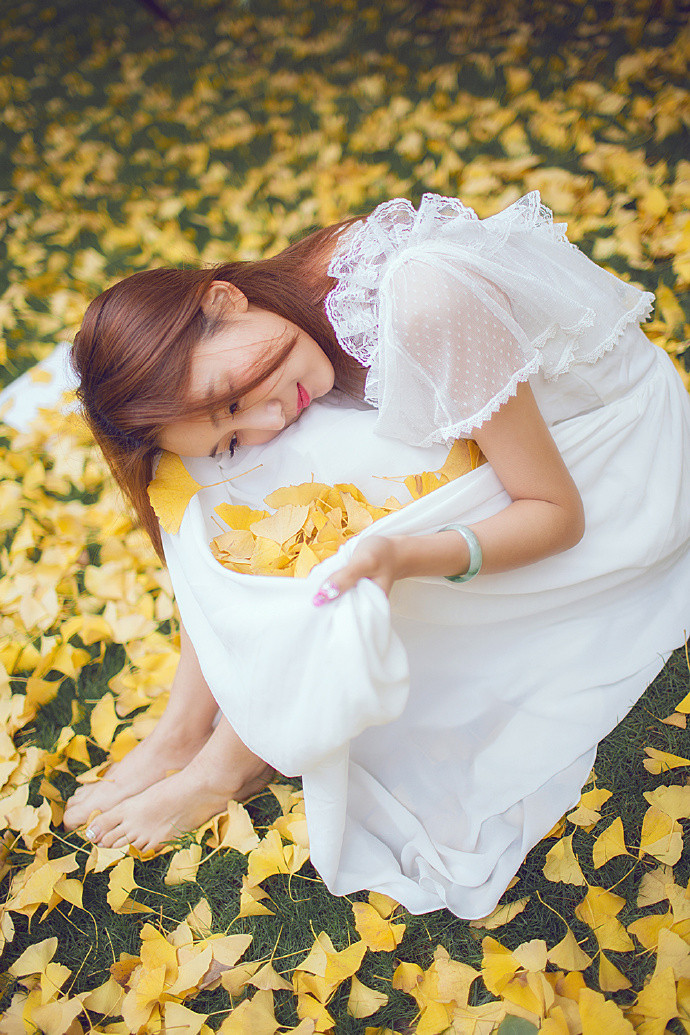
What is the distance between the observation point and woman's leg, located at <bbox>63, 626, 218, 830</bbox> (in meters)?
1.56

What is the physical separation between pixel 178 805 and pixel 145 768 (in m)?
0.13

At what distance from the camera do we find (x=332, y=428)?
138cm

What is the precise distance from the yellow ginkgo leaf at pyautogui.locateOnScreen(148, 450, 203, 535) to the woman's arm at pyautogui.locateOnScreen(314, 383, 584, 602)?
44 cm

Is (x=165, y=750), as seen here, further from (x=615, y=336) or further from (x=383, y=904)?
(x=615, y=336)

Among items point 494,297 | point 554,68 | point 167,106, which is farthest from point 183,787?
point 167,106

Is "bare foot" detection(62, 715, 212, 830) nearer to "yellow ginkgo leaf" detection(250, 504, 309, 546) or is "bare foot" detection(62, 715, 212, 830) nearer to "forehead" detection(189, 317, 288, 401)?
"yellow ginkgo leaf" detection(250, 504, 309, 546)

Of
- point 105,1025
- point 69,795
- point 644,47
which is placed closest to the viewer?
point 105,1025

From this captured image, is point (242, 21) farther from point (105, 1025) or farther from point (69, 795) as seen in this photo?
point (105, 1025)

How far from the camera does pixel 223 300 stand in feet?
4.18

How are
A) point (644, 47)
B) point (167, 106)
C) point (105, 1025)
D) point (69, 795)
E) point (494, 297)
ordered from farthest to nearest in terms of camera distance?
point (167, 106), point (644, 47), point (69, 795), point (105, 1025), point (494, 297)

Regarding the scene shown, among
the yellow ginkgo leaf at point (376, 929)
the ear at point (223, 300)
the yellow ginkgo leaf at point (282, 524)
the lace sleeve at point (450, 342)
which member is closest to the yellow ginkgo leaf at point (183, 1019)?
the yellow ginkgo leaf at point (376, 929)

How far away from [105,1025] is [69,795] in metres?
0.48

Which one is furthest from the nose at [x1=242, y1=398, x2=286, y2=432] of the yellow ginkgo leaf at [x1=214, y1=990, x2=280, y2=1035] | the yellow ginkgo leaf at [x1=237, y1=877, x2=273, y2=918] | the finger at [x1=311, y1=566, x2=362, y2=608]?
the yellow ginkgo leaf at [x1=214, y1=990, x2=280, y2=1035]

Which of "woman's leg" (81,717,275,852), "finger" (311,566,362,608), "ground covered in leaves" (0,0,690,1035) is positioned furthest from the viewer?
"woman's leg" (81,717,275,852)
